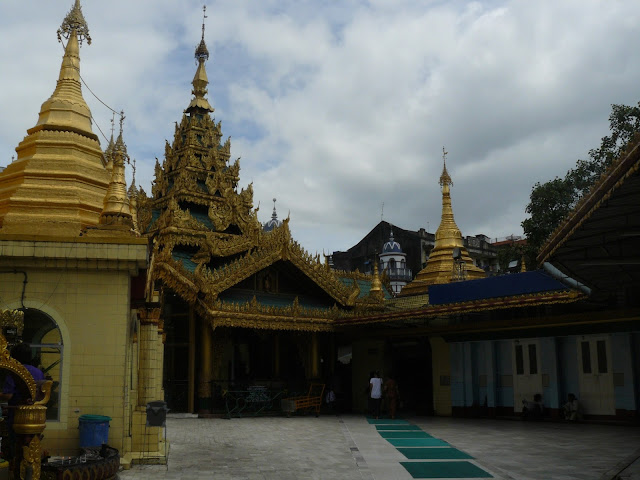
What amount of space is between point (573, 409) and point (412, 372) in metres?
9.02

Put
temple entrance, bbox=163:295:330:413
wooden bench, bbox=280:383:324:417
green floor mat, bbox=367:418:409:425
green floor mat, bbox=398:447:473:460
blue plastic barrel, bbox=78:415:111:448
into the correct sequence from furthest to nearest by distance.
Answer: wooden bench, bbox=280:383:324:417 → temple entrance, bbox=163:295:330:413 → green floor mat, bbox=367:418:409:425 → green floor mat, bbox=398:447:473:460 → blue plastic barrel, bbox=78:415:111:448

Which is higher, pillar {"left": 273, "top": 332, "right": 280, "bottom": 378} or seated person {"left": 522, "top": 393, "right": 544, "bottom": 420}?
pillar {"left": 273, "top": 332, "right": 280, "bottom": 378}

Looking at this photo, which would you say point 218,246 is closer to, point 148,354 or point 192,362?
point 192,362

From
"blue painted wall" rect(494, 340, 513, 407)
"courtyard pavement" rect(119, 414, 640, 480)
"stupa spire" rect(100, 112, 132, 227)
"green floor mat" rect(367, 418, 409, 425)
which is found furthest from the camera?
"blue painted wall" rect(494, 340, 513, 407)

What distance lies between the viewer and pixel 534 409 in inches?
746

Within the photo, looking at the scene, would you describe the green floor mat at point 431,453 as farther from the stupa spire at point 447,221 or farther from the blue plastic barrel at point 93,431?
the stupa spire at point 447,221

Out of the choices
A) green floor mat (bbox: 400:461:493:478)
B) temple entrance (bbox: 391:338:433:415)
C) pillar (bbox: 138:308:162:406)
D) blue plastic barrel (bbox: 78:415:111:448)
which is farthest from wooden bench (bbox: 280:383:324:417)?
blue plastic barrel (bbox: 78:415:111:448)

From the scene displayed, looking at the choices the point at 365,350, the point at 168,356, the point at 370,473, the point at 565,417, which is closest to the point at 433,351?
the point at 365,350

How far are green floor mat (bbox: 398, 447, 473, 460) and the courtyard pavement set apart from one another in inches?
7.6

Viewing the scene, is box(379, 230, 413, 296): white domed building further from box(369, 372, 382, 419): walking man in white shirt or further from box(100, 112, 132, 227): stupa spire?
box(100, 112, 132, 227): stupa spire

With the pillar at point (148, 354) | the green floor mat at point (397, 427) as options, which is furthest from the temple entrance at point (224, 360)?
the pillar at point (148, 354)

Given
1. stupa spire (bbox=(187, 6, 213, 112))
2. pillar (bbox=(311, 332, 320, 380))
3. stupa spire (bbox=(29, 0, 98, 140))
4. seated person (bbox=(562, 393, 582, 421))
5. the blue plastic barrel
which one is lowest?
seated person (bbox=(562, 393, 582, 421))

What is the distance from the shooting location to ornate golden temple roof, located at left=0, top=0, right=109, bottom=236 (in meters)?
12.2

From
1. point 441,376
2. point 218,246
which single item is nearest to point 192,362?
point 218,246
